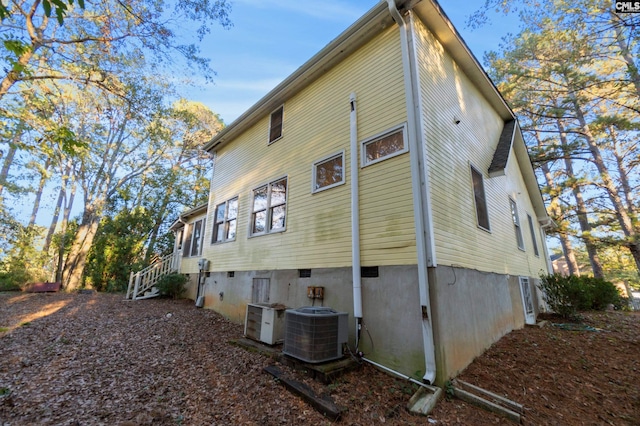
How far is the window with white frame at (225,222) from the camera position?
9.41 m

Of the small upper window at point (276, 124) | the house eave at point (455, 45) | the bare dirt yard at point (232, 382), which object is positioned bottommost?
the bare dirt yard at point (232, 382)

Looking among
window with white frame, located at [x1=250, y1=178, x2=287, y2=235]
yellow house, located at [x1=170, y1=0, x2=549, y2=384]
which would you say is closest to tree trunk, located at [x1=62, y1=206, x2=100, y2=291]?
yellow house, located at [x1=170, y1=0, x2=549, y2=384]

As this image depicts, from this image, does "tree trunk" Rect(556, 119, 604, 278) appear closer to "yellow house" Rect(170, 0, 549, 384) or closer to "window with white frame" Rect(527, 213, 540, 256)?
"window with white frame" Rect(527, 213, 540, 256)

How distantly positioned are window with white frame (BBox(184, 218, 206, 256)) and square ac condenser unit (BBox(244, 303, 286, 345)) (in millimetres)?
6904

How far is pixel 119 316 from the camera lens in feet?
26.3

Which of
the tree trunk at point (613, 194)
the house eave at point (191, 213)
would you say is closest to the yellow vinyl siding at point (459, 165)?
the tree trunk at point (613, 194)

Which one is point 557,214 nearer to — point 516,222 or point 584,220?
point 584,220

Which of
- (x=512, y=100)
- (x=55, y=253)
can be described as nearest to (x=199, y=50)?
(x=512, y=100)

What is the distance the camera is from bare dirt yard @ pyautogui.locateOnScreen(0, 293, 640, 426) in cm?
331

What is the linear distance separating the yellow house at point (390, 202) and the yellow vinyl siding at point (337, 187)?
3cm

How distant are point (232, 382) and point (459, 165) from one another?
6.17 m

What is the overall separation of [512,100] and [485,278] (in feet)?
43.3

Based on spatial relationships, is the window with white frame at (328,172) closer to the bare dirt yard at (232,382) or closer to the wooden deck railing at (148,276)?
the bare dirt yard at (232,382)

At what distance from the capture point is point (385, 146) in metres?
5.46
